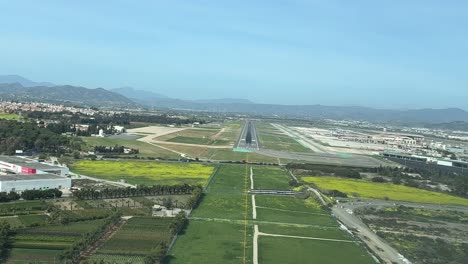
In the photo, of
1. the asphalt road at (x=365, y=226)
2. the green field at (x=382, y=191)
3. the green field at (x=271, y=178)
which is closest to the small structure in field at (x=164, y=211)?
the asphalt road at (x=365, y=226)

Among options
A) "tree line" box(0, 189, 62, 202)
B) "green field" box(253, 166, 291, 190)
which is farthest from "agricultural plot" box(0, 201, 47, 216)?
"green field" box(253, 166, 291, 190)

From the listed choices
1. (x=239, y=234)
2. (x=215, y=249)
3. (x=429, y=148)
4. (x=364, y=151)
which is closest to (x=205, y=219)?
(x=239, y=234)

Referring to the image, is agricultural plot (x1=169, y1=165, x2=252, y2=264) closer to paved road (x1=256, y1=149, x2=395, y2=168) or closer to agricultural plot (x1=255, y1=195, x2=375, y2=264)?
agricultural plot (x1=255, y1=195, x2=375, y2=264)

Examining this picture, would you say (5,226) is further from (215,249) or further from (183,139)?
(183,139)

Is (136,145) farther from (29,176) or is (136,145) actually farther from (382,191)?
(382,191)

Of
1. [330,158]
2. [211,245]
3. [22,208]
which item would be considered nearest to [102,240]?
[211,245]

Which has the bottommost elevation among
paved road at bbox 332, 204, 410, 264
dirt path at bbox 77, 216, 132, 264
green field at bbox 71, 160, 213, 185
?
paved road at bbox 332, 204, 410, 264

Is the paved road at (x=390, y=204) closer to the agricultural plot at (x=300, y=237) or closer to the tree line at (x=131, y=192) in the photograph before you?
the agricultural plot at (x=300, y=237)
